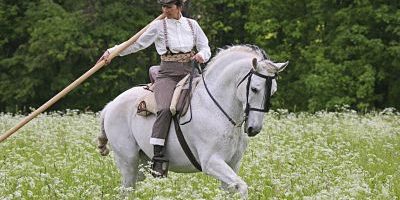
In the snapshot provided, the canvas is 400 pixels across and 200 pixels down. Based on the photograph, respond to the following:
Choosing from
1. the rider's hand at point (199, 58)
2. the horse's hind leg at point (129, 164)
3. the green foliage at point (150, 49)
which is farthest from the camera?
the green foliage at point (150, 49)

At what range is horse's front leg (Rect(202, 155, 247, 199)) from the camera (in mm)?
8375

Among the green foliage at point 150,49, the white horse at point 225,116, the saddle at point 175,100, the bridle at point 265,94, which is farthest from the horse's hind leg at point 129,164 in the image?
the green foliage at point 150,49

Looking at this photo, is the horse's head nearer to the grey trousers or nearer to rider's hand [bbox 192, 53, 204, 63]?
rider's hand [bbox 192, 53, 204, 63]

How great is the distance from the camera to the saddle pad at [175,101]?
938 cm

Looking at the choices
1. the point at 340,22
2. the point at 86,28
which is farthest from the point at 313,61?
the point at 86,28

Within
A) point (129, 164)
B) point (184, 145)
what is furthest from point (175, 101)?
point (129, 164)

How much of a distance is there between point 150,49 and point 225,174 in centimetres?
3389

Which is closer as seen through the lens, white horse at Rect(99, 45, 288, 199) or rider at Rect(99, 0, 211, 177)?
white horse at Rect(99, 45, 288, 199)

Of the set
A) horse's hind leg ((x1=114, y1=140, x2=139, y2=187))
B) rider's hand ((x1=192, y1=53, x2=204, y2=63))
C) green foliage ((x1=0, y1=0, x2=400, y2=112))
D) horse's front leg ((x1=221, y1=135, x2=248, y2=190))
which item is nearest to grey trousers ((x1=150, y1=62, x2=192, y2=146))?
rider's hand ((x1=192, y1=53, x2=204, y2=63))

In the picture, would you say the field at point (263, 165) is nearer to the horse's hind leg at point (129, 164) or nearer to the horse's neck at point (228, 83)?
the horse's hind leg at point (129, 164)

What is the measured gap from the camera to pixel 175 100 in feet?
30.8

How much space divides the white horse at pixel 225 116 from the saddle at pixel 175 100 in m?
0.08

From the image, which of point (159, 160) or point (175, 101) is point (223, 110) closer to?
point (175, 101)

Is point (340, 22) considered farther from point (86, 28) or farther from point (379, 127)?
point (379, 127)
